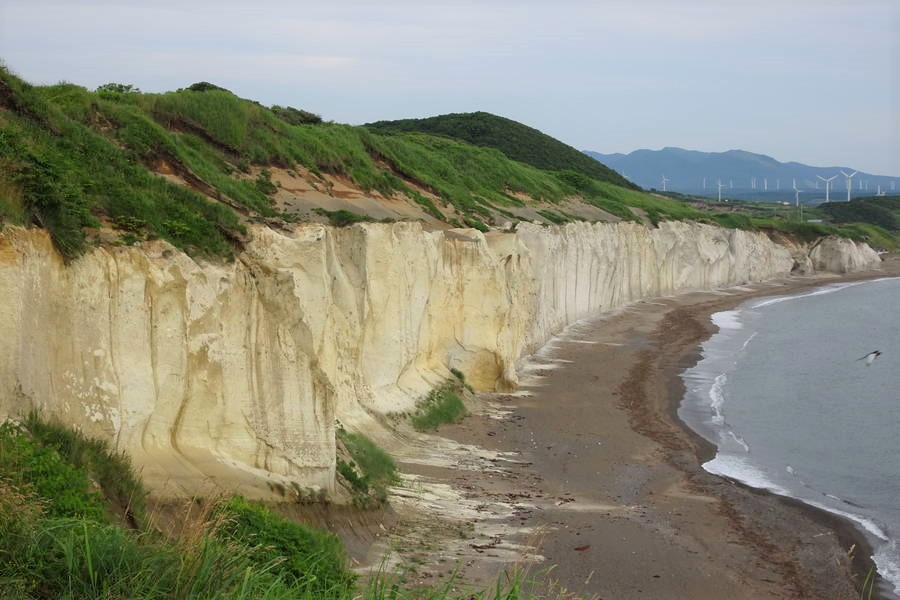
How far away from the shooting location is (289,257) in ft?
57.7

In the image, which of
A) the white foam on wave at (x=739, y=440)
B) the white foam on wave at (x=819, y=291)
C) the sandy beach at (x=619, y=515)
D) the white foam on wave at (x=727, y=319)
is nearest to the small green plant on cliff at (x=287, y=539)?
the sandy beach at (x=619, y=515)

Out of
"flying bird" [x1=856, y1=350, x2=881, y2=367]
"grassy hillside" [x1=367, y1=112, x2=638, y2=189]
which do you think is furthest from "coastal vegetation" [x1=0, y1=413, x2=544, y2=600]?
"grassy hillside" [x1=367, y1=112, x2=638, y2=189]

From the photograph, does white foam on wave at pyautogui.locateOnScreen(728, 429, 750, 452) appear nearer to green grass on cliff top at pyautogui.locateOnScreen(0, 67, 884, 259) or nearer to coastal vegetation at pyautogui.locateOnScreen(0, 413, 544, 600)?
green grass on cliff top at pyautogui.locateOnScreen(0, 67, 884, 259)

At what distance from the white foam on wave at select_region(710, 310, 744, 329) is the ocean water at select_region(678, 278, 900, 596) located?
187 mm

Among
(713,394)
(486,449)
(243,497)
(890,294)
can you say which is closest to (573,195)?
(890,294)

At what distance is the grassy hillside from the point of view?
91.9 metres

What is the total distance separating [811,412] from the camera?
31.6m

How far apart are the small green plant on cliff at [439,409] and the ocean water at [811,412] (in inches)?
246

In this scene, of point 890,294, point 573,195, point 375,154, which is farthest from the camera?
point 890,294

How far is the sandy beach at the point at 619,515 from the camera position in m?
15.6

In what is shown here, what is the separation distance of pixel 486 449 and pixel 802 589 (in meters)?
8.53

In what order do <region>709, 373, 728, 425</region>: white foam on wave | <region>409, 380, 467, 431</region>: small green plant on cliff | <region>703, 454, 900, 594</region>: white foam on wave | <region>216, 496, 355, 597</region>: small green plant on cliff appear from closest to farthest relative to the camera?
<region>216, 496, 355, 597</region>: small green plant on cliff → <region>703, 454, 900, 594</region>: white foam on wave → <region>409, 380, 467, 431</region>: small green plant on cliff → <region>709, 373, 728, 425</region>: white foam on wave

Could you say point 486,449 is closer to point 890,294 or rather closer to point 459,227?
point 459,227

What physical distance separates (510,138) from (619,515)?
7874 cm
